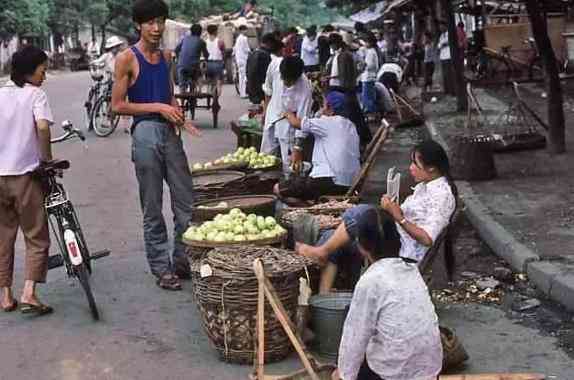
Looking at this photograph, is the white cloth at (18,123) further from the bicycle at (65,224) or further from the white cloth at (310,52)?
the white cloth at (310,52)

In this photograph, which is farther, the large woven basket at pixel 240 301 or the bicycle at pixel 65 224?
the bicycle at pixel 65 224

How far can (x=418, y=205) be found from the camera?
5938 millimetres

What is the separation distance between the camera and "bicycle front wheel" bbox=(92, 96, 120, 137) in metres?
17.4

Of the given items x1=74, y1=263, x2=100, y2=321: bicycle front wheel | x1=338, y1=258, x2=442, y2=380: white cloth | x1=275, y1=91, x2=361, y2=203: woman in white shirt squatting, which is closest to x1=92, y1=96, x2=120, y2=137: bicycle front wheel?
x1=275, y1=91, x2=361, y2=203: woman in white shirt squatting

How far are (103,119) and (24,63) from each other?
11640 mm

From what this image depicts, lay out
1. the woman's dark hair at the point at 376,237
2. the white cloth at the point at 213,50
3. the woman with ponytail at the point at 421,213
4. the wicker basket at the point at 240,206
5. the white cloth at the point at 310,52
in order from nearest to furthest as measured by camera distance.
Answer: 1. the woman's dark hair at the point at 376,237
2. the woman with ponytail at the point at 421,213
3. the wicker basket at the point at 240,206
4. the white cloth at the point at 213,50
5. the white cloth at the point at 310,52

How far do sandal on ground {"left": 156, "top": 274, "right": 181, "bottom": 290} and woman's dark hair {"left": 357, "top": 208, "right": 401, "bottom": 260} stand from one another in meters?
3.16

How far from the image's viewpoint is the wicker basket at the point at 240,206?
704 centimetres

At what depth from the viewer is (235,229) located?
622cm

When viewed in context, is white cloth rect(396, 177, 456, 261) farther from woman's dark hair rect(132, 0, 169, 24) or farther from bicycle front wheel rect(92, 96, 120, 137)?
bicycle front wheel rect(92, 96, 120, 137)

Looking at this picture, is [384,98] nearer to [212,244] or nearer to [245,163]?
[245,163]

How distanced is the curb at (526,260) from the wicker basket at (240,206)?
2.01 metres

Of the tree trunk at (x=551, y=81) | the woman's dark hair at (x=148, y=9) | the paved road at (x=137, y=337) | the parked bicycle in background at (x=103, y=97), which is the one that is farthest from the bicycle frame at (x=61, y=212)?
the parked bicycle in background at (x=103, y=97)

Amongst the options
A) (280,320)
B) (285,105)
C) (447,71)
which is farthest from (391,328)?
(447,71)
